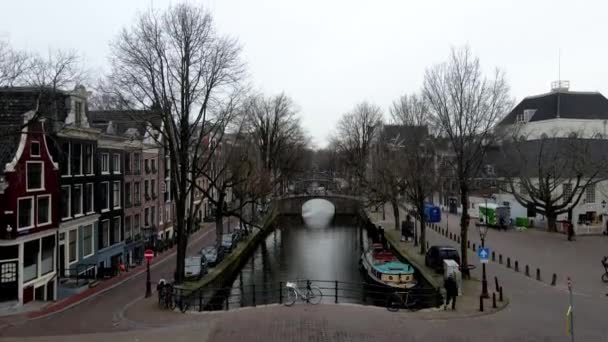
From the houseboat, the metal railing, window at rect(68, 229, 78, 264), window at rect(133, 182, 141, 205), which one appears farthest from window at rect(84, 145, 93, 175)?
the houseboat

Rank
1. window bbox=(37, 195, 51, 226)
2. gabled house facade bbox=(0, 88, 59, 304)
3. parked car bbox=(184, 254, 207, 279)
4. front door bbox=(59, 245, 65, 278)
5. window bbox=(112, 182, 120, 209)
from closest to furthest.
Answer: gabled house facade bbox=(0, 88, 59, 304) < window bbox=(37, 195, 51, 226) < parked car bbox=(184, 254, 207, 279) < front door bbox=(59, 245, 65, 278) < window bbox=(112, 182, 120, 209)

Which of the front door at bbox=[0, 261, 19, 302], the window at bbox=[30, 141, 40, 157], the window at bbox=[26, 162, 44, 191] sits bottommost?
the front door at bbox=[0, 261, 19, 302]

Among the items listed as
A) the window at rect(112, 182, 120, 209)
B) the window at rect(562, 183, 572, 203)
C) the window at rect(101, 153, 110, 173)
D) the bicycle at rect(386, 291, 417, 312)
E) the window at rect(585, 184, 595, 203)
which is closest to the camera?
the bicycle at rect(386, 291, 417, 312)

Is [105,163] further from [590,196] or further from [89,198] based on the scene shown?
[590,196]

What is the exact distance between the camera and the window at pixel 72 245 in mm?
30016

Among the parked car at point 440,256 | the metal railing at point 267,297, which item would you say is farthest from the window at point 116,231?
the parked car at point 440,256

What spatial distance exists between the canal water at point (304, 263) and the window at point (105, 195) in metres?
10.6

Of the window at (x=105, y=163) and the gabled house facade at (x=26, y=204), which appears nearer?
the gabled house facade at (x=26, y=204)

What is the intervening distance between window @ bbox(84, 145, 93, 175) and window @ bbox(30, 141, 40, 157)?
6.72 meters

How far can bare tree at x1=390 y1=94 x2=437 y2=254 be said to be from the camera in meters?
35.7

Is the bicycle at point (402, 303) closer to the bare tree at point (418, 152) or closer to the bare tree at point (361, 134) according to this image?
the bare tree at point (418, 152)

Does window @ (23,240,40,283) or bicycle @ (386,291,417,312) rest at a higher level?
window @ (23,240,40,283)

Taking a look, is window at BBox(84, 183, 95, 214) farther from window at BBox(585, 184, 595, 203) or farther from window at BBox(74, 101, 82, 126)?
window at BBox(585, 184, 595, 203)

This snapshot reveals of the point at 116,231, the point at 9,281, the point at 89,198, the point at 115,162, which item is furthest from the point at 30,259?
the point at 115,162
